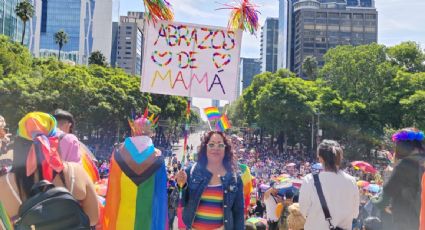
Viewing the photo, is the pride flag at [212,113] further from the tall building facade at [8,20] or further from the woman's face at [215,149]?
the tall building facade at [8,20]

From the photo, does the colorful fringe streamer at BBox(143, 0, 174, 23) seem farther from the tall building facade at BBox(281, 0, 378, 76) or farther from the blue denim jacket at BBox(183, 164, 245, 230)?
the tall building facade at BBox(281, 0, 378, 76)

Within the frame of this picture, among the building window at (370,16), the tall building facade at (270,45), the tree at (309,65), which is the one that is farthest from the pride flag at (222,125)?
the tall building facade at (270,45)

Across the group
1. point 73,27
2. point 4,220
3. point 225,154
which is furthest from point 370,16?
point 4,220

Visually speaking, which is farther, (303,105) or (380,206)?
(303,105)

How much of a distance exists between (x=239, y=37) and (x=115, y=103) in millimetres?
38097

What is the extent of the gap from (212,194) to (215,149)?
0.43 m

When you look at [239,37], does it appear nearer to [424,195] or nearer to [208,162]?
[208,162]

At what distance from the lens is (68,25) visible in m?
156

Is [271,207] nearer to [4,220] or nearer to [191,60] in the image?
[191,60]

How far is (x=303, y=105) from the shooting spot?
4678cm

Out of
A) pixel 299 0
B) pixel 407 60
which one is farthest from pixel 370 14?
pixel 407 60

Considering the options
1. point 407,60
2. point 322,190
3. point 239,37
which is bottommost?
point 322,190

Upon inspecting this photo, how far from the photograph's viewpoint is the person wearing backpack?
257 centimetres

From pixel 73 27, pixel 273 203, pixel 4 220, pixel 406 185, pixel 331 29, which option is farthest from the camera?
pixel 73 27
